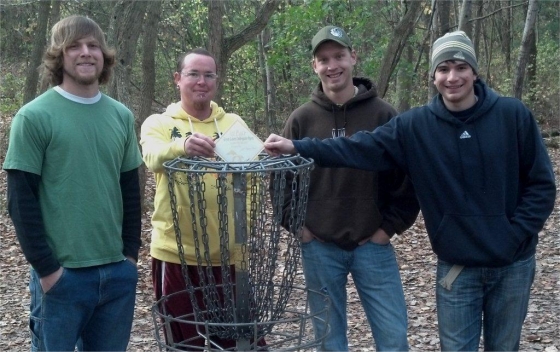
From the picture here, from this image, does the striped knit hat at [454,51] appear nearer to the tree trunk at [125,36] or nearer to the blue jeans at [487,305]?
the blue jeans at [487,305]

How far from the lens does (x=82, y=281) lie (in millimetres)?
2777

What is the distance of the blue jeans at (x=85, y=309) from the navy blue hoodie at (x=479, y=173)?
94cm

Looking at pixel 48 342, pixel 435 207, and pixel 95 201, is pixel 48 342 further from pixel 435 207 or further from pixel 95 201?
pixel 435 207

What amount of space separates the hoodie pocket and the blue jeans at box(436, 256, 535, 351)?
0.07m

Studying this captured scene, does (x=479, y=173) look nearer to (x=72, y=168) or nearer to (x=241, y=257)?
(x=241, y=257)

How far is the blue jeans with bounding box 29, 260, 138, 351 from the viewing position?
2.76 meters

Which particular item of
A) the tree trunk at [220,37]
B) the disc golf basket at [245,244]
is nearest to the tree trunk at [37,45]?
the tree trunk at [220,37]

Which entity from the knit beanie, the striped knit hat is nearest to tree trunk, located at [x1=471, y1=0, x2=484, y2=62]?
the knit beanie

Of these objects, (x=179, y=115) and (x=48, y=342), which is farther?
(x=179, y=115)

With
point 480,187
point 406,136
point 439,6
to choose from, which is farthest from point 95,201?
point 439,6

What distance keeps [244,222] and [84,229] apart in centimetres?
74

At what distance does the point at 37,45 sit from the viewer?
12.9 meters

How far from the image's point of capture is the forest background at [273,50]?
7727 mm

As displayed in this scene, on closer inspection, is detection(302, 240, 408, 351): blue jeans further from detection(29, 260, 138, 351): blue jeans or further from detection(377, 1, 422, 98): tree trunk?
detection(377, 1, 422, 98): tree trunk
